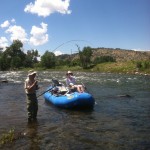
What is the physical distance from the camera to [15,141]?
33.6 ft

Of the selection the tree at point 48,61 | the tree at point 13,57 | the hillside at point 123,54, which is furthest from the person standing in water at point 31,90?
the hillside at point 123,54

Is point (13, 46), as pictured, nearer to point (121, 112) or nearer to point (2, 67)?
point (2, 67)

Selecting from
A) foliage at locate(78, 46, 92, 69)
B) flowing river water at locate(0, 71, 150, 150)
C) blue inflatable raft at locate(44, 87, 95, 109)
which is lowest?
flowing river water at locate(0, 71, 150, 150)

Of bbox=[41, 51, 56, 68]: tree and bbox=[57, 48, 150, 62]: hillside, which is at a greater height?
bbox=[57, 48, 150, 62]: hillside

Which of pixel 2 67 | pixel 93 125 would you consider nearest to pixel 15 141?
pixel 93 125

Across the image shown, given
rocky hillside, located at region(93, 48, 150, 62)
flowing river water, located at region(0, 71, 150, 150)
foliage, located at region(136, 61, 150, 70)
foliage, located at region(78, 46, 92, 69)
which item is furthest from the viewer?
rocky hillside, located at region(93, 48, 150, 62)

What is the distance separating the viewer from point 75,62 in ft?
345

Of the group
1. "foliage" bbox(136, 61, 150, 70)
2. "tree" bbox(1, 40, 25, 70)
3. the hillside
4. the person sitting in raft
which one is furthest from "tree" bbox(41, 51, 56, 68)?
the person sitting in raft

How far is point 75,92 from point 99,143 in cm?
670

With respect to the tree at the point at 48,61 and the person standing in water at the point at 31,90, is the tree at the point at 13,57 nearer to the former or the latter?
the tree at the point at 48,61

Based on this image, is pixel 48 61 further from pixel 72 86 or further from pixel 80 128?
pixel 80 128

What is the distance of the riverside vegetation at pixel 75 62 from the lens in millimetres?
76713

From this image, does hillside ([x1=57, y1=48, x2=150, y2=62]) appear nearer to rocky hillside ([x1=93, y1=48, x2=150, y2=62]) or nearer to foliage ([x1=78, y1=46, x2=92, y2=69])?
rocky hillside ([x1=93, y1=48, x2=150, y2=62])

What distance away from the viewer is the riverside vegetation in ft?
252
